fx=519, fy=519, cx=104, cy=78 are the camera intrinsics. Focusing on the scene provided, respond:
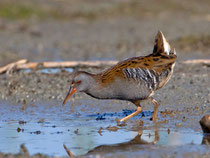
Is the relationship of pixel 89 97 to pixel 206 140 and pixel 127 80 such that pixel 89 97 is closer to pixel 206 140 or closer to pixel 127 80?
Answer: pixel 127 80

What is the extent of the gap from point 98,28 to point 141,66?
15.4 meters

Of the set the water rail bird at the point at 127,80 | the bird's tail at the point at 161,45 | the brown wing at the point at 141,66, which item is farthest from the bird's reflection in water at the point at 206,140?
the bird's tail at the point at 161,45

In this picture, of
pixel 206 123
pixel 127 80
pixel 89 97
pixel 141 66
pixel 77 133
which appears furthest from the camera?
Answer: pixel 89 97

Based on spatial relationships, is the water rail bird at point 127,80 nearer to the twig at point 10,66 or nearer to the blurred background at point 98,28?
the twig at point 10,66

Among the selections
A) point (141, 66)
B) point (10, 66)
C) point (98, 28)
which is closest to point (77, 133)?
point (141, 66)

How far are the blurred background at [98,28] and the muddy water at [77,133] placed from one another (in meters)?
6.43

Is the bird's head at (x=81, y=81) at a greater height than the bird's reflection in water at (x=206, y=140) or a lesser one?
greater

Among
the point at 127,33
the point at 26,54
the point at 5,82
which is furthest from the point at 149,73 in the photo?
the point at 127,33

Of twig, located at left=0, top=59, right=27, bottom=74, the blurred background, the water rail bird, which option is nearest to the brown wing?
the water rail bird

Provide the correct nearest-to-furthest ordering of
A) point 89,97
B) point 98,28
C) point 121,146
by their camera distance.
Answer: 1. point 121,146
2. point 89,97
3. point 98,28

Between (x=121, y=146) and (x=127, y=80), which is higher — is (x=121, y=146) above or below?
below

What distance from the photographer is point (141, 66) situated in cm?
891

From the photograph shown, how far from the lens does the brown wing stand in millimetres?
8875

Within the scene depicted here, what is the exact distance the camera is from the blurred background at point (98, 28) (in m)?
17.9
